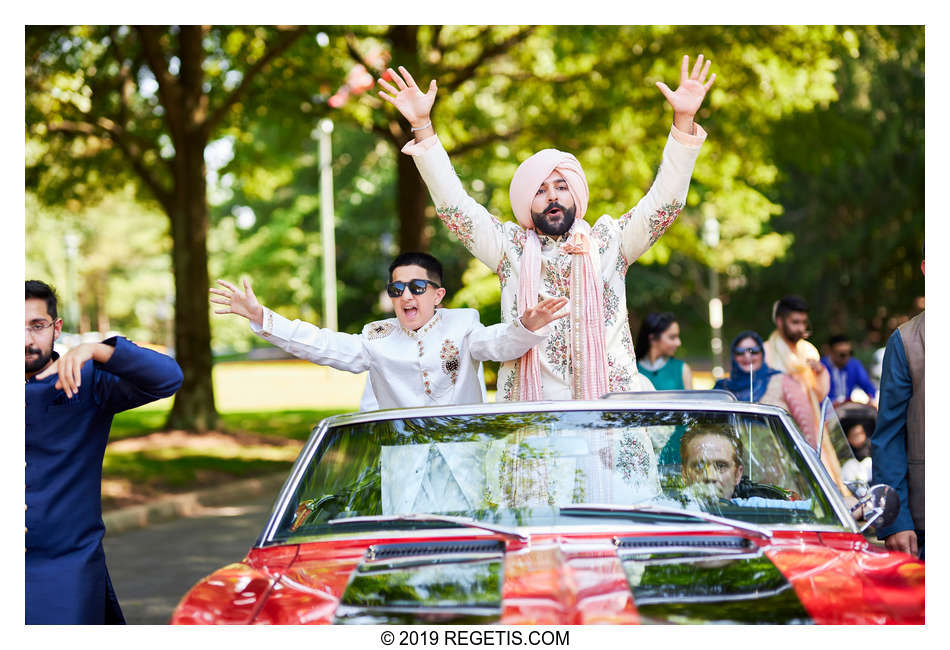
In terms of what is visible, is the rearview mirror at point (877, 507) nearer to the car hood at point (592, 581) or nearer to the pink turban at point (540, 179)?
the car hood at point (592, 581)

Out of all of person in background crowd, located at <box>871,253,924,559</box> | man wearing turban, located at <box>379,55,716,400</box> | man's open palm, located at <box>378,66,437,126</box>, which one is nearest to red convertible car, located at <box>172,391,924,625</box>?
person in background crowd, located at <box>871,253,924,559</box>

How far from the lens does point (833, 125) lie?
17734 mm

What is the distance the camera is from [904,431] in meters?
4.65

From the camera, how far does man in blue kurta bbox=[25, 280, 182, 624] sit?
3.89 meters

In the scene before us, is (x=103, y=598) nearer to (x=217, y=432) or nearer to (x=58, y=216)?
(x=217, y=432)

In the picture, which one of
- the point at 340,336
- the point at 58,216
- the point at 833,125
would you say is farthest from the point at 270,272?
the point at 340,336

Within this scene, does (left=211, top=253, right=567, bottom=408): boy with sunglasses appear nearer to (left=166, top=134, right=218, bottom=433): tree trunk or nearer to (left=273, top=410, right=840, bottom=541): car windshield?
(left=273, top=410, right=840, bottom=541): car windshield

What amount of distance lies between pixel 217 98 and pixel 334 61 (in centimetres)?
199

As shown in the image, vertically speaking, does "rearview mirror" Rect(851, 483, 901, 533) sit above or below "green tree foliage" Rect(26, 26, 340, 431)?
below

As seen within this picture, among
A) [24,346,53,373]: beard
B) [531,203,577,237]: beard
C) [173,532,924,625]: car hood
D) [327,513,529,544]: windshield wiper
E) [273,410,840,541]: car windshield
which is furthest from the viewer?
[531,203,577,237]: beard

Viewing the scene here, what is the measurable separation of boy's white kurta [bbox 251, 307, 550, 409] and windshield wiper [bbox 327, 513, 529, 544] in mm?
1438

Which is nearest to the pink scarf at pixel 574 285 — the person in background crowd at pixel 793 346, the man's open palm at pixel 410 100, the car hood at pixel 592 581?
the man's open palm at pixel 410 100

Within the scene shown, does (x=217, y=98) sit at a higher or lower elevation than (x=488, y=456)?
higher

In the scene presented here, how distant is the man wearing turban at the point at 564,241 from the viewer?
205 inches
